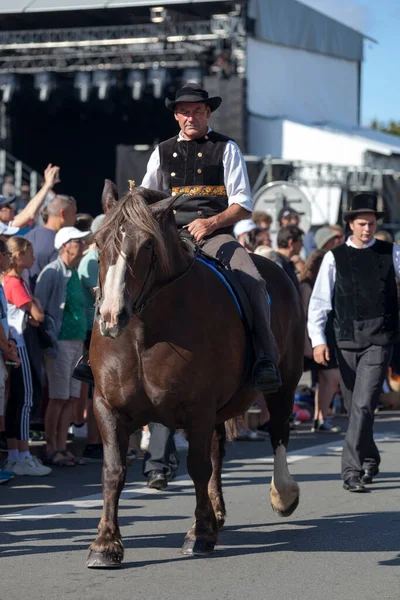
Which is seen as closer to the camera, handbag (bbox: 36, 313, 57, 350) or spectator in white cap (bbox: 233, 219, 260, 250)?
handbag (bbox: 36, 313, 57, 350)

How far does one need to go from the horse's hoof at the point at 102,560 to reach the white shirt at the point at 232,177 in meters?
2.47

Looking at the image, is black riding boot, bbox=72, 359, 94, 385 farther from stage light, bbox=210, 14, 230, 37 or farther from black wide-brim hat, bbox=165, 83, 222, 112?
stage light, bbox=210, 14, 230, 37

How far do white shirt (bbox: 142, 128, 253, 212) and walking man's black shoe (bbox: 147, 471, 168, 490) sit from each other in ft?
8.84

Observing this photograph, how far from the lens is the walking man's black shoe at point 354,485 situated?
9.38 metres

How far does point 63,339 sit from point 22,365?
2.22 feet

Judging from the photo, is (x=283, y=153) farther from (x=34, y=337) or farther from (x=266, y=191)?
(x=34, y=337)

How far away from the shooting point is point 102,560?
6.34m

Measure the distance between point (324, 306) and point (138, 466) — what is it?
2464 millimetres

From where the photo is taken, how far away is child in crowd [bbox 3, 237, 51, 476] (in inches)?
402

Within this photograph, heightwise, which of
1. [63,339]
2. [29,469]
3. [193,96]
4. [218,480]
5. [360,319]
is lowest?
[29,469]

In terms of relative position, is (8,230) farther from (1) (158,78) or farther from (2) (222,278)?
(1) (158,78)

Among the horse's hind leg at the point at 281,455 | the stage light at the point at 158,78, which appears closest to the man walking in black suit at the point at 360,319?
the horse's hind leg at the point at 281,455

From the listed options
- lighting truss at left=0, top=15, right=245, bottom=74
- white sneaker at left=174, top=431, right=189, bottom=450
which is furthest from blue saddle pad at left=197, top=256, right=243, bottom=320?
lighting truss at left=0, top=15, right=245, bottom=74

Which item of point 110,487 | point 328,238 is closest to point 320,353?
point 110,487
